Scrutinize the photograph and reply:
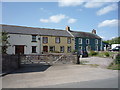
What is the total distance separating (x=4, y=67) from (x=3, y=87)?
238 inches

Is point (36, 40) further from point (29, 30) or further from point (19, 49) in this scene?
point (19, 49)

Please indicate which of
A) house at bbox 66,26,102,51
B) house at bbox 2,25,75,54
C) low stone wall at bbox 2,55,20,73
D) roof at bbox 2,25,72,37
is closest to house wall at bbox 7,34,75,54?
house at bbox 2,25,75,54

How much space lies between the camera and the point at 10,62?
13.1m

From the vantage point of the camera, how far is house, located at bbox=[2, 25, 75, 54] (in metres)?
28.7

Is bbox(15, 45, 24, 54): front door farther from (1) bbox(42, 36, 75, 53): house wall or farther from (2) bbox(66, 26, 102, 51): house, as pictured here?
(2) bbox(66, 26, 102, 51): house

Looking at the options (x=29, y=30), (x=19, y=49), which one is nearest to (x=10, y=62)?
(x=19, y=49)

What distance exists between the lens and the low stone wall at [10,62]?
12719mm

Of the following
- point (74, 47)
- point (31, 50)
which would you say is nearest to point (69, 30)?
point (74, 47)

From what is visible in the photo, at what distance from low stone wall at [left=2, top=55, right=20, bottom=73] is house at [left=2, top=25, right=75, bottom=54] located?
606 inches

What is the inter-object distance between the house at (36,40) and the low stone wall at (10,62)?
15.4m

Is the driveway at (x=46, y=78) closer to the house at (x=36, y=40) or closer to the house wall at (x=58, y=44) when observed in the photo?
the house at (x=36, y=40)

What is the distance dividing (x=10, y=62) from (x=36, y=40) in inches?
722

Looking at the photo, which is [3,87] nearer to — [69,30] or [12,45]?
[12,45]

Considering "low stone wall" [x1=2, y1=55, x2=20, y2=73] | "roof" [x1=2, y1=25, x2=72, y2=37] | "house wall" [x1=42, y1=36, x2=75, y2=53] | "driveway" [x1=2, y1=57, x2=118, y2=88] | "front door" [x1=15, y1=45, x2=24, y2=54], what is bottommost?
"driveway" [x1=2, y1=57, x2=118, y2=88]
